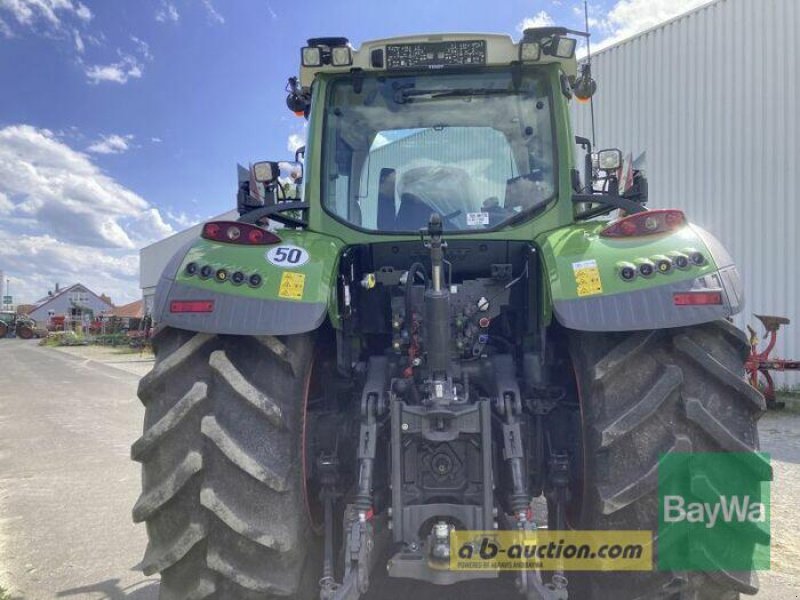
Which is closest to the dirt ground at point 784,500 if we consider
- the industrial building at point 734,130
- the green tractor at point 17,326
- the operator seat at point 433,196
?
the operator seat at point 433,196

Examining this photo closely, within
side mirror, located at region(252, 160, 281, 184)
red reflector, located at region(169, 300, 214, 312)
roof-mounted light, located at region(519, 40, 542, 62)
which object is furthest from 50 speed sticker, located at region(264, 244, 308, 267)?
roof-mounted light, located at region(519, 40, 542, 62)

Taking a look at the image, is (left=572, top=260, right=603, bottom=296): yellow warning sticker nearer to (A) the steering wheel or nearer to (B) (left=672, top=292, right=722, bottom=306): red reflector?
(B) (left=672, top=292, right=722, bottom=306): red reflector

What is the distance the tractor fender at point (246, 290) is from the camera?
230 cm

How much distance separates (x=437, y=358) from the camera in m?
2.39

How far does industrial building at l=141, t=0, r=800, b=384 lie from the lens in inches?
423

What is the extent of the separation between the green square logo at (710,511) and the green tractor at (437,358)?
0.04 meters

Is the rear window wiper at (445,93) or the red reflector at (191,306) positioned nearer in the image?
the red reflector at (191,306)

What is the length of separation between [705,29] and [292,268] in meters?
11.9

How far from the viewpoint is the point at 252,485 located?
86.2 inches

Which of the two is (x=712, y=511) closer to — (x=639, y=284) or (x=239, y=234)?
(x=639, y=284)

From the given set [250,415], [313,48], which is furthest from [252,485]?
[313,48]

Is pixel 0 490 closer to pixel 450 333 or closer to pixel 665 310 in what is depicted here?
pixel 450 333

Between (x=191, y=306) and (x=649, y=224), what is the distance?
1.78 m

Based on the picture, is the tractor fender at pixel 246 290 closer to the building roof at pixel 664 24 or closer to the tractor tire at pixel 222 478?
the tractor tire at pixel 222 478
